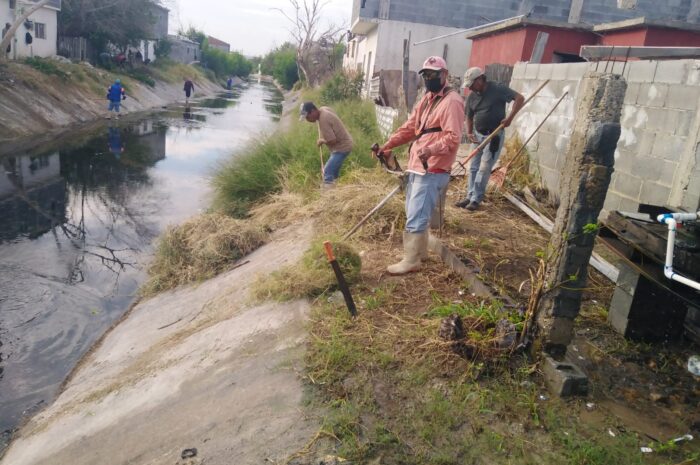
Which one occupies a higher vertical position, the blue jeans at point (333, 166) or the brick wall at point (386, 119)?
the brick wall at point (386, 119)

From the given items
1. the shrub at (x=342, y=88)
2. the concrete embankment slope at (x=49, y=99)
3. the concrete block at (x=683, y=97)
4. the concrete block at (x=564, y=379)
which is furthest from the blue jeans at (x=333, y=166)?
the shrub at (x=342, y=88)

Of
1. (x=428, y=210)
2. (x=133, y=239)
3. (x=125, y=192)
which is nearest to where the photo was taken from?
(x=428, y=210)

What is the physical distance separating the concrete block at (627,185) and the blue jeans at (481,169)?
1.33 m

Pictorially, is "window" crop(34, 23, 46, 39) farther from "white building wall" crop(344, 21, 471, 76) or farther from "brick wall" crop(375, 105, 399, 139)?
"brick wall" crop(375, 105, 399, 139)

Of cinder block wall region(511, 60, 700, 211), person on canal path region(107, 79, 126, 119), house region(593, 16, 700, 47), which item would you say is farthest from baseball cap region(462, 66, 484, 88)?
person on canal path region(107, 79, 126, 119)

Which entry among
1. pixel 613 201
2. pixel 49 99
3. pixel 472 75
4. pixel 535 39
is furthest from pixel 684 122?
pixel 49 99

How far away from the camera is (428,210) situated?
4.62 meters

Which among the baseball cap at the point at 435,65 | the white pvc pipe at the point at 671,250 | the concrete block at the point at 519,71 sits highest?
the concrete block at the point at 519,71

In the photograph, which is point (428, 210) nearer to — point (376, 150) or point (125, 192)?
point (376, 150)

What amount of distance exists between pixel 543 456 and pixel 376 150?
2.99m

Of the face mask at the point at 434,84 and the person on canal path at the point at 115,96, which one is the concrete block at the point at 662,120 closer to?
the face mask at the point at 434,84

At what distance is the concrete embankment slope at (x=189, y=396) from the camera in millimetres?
3217

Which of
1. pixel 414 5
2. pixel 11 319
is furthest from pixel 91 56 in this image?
pixel 11 319

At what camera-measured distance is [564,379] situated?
311cm
